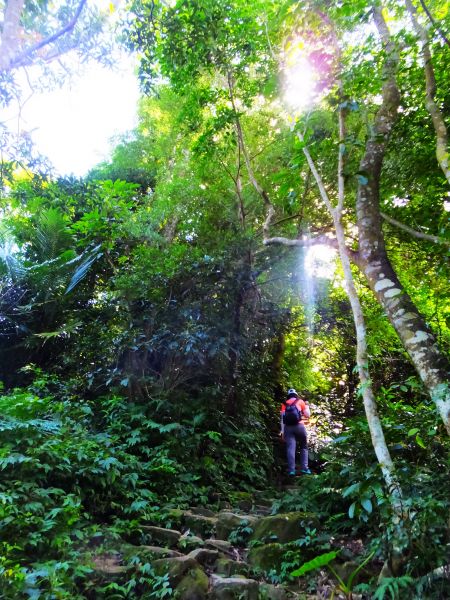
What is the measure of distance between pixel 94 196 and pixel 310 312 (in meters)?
4.91

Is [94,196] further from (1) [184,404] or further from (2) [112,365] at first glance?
(1) [184,404]

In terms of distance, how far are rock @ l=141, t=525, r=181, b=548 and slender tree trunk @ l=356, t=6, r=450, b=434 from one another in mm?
2500

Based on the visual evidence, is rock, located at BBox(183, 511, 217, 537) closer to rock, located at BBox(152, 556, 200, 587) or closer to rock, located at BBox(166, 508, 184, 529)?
rock, located at BBox(166, 508, 184, 529)

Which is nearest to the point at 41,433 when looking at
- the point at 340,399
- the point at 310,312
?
the point at 310,312

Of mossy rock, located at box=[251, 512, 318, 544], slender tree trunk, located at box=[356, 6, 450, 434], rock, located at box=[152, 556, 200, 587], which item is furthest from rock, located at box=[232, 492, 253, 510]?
slender tree trunk, located at box=[356, 6, 450, 434]

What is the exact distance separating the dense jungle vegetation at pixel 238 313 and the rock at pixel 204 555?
0.22m

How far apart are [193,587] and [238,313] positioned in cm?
403

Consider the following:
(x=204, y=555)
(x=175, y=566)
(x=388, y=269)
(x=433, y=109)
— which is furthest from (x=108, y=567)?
(x=433, y=109)

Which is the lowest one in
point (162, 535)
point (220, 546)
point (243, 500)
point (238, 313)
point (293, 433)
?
point (220, 546)

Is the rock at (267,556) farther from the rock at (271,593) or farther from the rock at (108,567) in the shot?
the rock at (108,567)

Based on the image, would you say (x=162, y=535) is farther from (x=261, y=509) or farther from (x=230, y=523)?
(x=261, y=509)

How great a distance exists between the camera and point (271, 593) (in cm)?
262

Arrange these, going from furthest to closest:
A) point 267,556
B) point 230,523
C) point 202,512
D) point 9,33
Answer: point 9,33
point 202,512
point 230,523
point 267,556

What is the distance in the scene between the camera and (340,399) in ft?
31.5
